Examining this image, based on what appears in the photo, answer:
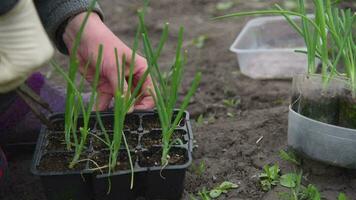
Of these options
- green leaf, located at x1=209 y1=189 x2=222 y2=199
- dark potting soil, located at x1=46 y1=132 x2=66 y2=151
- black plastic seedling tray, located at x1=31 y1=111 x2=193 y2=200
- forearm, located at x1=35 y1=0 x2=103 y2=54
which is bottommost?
green leaf, located at x1=209 y1=189 x2=222 y2=199

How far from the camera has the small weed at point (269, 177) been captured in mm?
1320

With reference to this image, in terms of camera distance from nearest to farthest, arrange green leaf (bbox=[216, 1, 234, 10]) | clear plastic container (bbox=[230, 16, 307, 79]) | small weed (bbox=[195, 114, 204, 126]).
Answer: small weed (bbox=[195, 114, 204, 126]) → clear plastic container (bbox=[230, 16, 307, 79]) → green leaf (bbox=[216, 1, 234, 10])

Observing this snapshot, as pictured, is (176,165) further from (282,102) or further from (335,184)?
(282,102)

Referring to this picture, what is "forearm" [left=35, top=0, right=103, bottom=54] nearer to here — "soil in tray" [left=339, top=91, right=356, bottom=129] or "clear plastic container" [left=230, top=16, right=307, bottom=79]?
"soil in tray" [left=339, top=91, right=356, bottom=129]

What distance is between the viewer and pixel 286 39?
2312 mm

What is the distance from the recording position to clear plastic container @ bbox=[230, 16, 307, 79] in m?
2.07

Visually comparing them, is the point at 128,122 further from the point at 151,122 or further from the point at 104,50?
the point at 104,50

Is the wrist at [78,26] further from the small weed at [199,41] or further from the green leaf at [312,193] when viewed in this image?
the small weed at [199,41]

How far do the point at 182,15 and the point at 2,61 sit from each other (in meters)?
2.01

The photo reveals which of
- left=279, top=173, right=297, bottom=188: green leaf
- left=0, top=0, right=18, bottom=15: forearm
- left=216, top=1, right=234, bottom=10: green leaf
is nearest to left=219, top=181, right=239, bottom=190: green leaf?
left=279, top=173, right=297, bottom=188: green leaf

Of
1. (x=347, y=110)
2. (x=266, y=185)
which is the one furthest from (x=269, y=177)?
(x=347, y=110)

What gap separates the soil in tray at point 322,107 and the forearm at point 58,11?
644 mm

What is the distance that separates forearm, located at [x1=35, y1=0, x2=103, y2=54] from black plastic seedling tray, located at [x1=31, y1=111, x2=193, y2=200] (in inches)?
12.9

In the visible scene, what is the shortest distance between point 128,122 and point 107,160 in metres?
0.20
